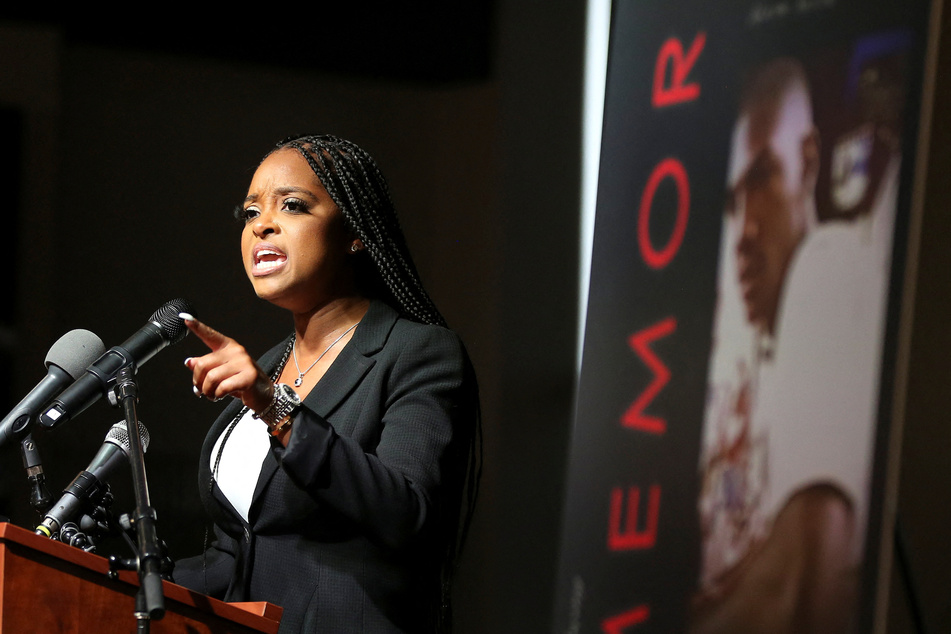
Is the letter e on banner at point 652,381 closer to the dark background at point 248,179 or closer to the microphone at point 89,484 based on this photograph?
the dark background at point 248,179

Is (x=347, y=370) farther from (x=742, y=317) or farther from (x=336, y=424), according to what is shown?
(x=742, y=317)

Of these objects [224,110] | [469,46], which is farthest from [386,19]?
[224,110]

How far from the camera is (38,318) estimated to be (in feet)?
11.9

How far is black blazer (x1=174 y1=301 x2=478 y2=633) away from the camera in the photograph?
1.85 m

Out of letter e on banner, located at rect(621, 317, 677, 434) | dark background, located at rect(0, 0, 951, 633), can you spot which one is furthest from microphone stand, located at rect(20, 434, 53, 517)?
dark background, located at rect(0, 0, 951, 633)

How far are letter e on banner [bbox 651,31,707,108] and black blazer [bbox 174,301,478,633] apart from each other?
1.11 metres

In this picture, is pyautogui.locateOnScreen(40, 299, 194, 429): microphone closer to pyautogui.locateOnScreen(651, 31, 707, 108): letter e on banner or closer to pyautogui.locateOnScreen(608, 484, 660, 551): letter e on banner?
pyautogui.locateOnScreen(608, 484, 660, 551): letter e on banner

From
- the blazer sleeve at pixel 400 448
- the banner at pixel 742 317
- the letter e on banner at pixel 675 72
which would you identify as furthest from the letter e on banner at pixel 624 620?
the letter e on banner at pixel 675 72

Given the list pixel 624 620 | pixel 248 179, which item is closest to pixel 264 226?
pixel 624 620

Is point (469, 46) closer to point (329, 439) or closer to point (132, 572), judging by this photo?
point (329, 439)

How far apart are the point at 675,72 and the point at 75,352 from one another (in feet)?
5.83

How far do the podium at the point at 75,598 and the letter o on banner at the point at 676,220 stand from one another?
1.58 meters

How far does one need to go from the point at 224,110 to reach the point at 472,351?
1.28 meters

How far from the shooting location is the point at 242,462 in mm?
2137
